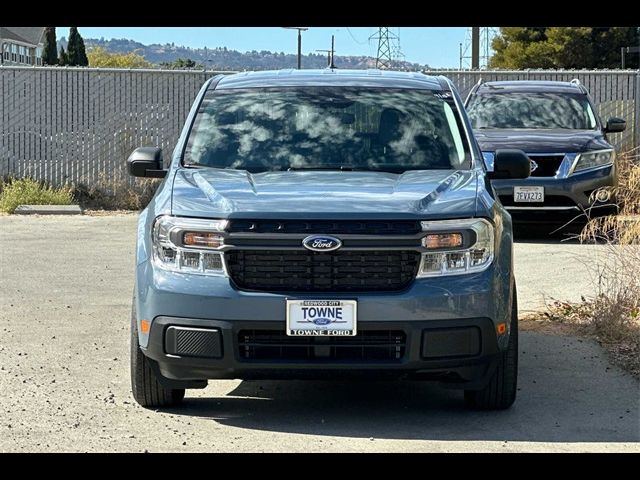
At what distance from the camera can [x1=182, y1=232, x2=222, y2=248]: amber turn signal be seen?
22.4 ft

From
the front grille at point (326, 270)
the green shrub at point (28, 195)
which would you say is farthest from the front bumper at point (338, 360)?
the green shrub at point (28, 195)

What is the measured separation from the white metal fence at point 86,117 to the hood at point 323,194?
44.7ft

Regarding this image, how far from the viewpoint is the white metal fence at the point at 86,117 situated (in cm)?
2103

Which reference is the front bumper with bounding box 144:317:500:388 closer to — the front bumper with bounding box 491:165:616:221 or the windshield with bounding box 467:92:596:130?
the front bumper with bounding box 491:165:616:221

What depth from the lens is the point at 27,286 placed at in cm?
1199

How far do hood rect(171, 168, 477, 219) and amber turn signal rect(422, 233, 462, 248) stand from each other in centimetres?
10

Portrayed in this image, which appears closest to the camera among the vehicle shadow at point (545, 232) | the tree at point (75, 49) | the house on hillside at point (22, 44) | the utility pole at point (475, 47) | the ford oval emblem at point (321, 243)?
the ford oval emblem at point (321, 243)

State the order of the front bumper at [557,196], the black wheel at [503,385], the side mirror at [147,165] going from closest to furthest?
the black wheel at [503,385] < the side mirror at [147,165] < the front bumper at [557,196]

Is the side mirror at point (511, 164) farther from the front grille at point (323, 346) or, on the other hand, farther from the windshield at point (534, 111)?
the windshield at point (534, 111)

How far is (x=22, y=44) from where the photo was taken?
8475 centimetres

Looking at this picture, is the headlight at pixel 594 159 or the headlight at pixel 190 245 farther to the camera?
the headlight at pixel 594 159

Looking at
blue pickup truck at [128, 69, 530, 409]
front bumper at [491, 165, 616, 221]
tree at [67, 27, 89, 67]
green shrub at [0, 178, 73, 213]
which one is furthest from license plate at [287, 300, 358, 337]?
tree at [67, 27, 89, 67]

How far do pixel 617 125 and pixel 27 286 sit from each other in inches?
316
